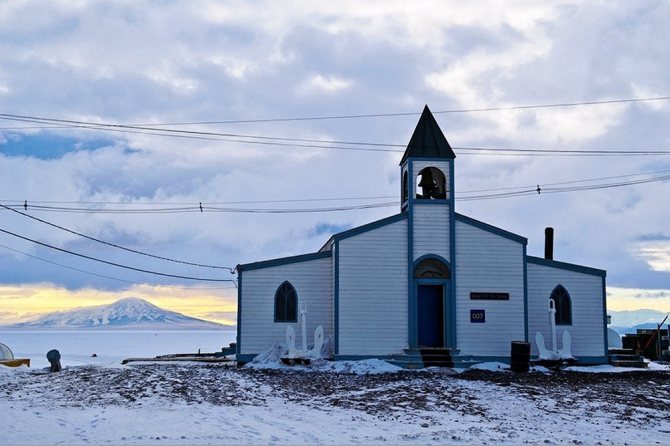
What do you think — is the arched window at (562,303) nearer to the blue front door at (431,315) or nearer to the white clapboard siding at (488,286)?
the white clapboard siding at (488,286)

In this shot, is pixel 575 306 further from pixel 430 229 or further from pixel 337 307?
pixel 337 307

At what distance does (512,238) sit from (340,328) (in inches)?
276

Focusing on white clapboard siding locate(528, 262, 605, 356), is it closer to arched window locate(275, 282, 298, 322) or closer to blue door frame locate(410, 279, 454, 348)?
blue door frame locate(410, 279, 454, 348)

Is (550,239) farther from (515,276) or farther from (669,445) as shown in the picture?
(669,445)

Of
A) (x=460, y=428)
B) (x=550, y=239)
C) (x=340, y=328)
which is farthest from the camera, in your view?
(x=550, y=239)

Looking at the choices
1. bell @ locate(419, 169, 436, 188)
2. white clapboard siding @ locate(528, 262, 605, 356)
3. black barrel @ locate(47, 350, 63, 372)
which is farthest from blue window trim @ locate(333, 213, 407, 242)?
black barrel @ locate(47, 350, 63, 372)

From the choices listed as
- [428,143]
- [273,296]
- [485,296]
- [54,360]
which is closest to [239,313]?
[273,296]

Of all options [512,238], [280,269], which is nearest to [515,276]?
[512,238]

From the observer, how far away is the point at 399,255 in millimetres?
29531

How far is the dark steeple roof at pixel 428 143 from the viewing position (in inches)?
1193

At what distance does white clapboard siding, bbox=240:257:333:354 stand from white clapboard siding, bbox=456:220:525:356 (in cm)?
473

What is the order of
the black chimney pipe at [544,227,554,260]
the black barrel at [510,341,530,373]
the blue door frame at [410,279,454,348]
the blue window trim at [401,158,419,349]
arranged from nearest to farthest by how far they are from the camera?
the black barrel at [510,341,530,373]
the blue window trim at [401,158,419,349]
the blue door frame at [410,279,454,348]
the black chimney pipe at [544,227,554,260]

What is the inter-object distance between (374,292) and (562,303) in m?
7.38

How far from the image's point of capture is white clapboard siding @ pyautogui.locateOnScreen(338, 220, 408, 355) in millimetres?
29047
